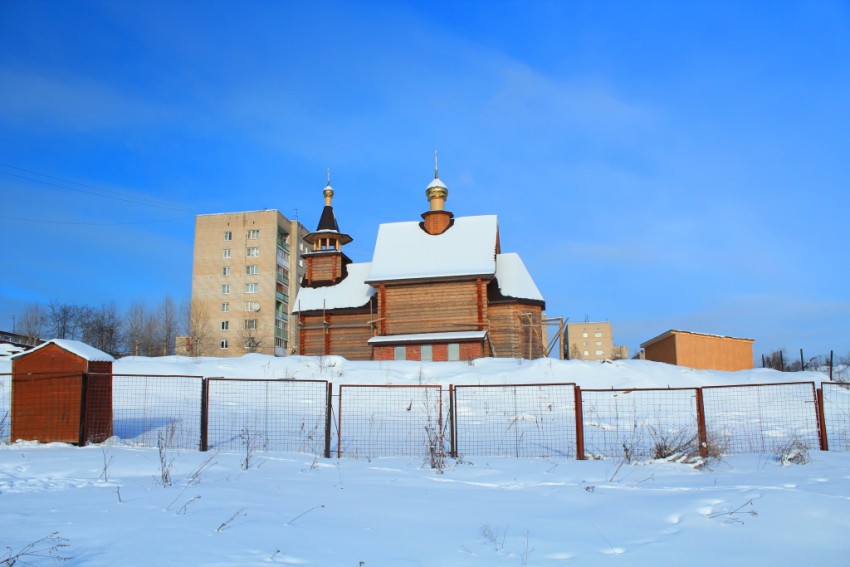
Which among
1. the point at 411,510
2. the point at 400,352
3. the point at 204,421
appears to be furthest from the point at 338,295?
the point at 411,510

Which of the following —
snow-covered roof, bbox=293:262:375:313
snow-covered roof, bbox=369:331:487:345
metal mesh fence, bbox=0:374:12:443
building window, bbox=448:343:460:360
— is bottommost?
metal mesh fence, bbox=0:374:12:443

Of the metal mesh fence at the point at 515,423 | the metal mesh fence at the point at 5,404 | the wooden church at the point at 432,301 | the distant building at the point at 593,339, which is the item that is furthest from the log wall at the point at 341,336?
the distant building at the point at 593,339

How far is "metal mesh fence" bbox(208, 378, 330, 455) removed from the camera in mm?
10844

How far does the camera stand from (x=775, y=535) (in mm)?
4750

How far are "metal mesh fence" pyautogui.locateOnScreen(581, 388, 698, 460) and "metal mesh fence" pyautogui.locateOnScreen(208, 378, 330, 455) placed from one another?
499 centimetres

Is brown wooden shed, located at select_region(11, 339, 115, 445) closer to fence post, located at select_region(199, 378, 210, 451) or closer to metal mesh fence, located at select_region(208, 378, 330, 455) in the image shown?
fence post, located at select_region(199, 378, 210, 451)

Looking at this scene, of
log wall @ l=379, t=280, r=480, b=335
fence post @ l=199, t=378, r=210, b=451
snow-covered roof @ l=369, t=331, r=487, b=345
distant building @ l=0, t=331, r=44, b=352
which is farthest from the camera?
distant building @ l=0, t=331, r=44, b=352

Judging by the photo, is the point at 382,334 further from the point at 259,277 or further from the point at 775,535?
the point at 259,277

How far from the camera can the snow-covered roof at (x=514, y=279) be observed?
3388cm

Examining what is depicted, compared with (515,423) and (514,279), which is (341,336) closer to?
(514,279)

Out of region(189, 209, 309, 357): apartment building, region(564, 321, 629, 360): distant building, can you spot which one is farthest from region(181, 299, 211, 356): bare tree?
region(564, 321, 629, 360): distant building

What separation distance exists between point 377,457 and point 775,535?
6.14 meters

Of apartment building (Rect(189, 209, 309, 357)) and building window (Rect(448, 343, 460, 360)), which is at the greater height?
apartment building (Rect(189, 209, 309, 357))

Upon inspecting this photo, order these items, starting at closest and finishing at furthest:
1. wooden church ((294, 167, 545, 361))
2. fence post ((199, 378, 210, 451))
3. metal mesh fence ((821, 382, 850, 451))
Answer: fence post ((199, 378, 210, 451)) < metal mesh fence ((821, 382, 850, 451)) < wooden church ((294, 167, 545, 361))
